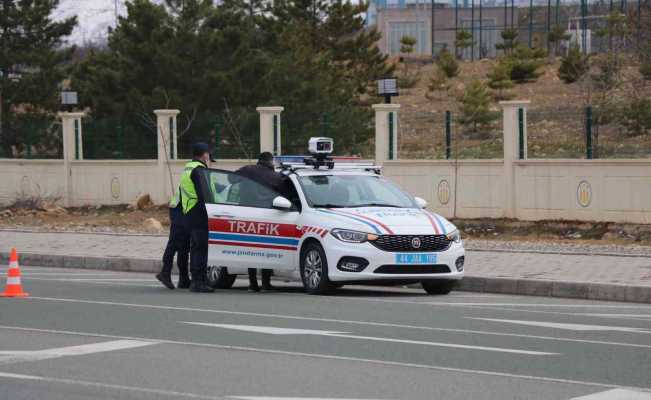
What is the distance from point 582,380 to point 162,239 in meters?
18.2

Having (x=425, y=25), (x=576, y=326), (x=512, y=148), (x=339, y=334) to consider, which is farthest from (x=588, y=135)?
(x=425, y=25)

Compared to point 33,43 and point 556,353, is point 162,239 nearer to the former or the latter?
point 556,353

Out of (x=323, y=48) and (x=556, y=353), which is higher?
(x=323, y=48)

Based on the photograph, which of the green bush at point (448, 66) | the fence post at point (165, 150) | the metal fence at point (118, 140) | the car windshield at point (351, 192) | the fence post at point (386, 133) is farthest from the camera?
the green bush at point (448, 66)

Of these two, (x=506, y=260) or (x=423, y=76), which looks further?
(x=423, y=76)

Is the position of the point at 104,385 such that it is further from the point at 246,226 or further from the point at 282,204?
the point at 246,226

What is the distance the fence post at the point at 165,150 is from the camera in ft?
117

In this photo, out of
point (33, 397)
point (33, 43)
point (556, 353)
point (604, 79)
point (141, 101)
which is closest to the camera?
point (33, 397)

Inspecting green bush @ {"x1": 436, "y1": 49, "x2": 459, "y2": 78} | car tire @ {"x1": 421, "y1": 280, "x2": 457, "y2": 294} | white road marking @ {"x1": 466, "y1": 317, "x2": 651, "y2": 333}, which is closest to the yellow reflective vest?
car tire @ {"x1": 421, "y1": 280, "x2": 457, "y2": 294}

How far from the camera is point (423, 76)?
85.8 meters

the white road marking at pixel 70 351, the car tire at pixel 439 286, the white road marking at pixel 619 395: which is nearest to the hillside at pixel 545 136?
the car tire at pixel 439 286

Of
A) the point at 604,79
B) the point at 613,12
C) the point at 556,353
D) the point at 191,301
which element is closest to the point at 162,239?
the point at 191,301

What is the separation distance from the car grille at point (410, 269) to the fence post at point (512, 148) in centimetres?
1202

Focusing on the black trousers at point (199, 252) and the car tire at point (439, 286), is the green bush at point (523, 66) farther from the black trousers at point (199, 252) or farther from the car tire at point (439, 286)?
the black trousers at point (199, 252)
